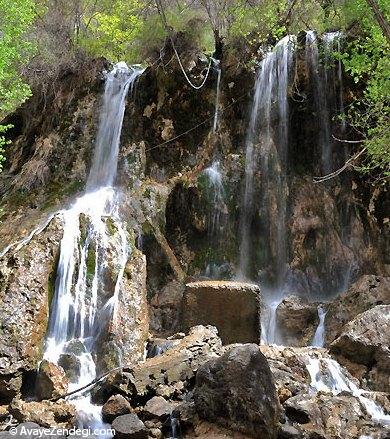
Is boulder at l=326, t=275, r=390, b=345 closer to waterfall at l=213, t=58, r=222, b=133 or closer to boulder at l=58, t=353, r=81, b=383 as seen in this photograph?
boulder at l=58, t=353, r=81, b=383

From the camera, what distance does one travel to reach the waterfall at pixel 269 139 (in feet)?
47.0

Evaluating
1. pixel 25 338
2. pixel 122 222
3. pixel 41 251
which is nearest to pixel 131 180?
pixel 122 222

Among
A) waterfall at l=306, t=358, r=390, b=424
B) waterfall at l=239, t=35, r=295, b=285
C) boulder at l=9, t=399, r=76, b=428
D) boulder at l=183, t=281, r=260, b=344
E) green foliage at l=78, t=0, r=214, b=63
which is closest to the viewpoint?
boulder at l=9, t=399, r=76, b=428

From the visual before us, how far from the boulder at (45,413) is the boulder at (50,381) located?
1.74 feet

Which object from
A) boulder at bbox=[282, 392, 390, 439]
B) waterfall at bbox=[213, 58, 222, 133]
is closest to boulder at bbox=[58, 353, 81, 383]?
boulder at bbox=[282, 392, 390, 439]

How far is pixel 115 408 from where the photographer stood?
6.99 meters

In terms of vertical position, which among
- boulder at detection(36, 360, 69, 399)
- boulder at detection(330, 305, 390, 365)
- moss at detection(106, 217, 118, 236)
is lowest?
boulder at detection(36, 360, 69, 399)

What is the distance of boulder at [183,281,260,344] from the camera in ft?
32.5

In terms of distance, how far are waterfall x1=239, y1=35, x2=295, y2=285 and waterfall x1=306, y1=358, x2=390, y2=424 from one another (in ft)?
18.6

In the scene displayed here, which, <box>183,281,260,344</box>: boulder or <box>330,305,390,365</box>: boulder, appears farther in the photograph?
<box>183,281,260,344</box>: boulder

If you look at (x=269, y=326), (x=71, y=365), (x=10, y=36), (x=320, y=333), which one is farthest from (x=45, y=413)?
(x=10, y=36)

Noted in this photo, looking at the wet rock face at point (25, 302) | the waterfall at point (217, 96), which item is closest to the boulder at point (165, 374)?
the wet rock face at point (25, 302)

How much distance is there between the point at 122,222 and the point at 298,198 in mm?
5356

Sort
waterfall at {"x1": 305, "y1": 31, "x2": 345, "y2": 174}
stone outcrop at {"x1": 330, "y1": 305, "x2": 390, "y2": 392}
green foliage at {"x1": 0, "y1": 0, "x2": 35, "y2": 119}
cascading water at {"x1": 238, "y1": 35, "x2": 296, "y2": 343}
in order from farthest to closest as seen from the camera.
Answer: waterfall at {"x1": 305, "y1": 31, "x2": 345, "y2": 174} < cascading water at {"x1": 238, "y1": 35, "x2": 296, "y2": 343} < green foliage at {"x1": 0, "y1": 0, "x2": 35, "y2": 119} < stone outcrop at {"x1": 330, "y1": 305, "x2": 390, "y2": 392}
